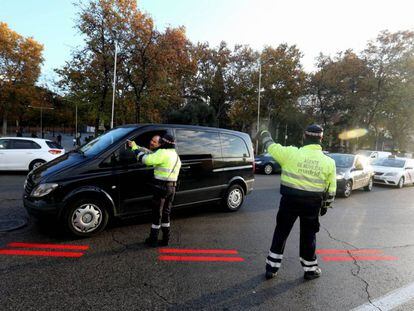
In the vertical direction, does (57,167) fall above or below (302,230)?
above

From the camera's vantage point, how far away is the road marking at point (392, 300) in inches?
128

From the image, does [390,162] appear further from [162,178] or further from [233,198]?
[162,178]

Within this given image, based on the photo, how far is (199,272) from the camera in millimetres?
3920

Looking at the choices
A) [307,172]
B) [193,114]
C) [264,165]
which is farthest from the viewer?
[193,114]

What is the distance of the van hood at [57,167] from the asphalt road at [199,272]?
3.02 ft

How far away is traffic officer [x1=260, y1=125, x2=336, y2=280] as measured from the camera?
12.2 feet

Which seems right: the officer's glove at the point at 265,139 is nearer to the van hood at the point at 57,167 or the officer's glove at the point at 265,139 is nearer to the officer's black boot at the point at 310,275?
the officer's black boot at the point at 310,275

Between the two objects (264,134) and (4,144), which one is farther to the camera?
(4,144)

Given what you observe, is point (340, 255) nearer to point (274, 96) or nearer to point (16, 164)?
point (16, 164)

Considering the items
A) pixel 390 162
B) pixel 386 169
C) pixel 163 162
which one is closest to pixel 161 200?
pixel 163 162

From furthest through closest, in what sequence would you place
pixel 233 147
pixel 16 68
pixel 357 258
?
pixel 16 68
pixel 233 147
pixel 357 258

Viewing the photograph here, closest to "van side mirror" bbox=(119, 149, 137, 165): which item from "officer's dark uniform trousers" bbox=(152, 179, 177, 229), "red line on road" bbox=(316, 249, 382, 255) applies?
"officer's dark uniform trousers" bbox=(152, 179, 177, 229)

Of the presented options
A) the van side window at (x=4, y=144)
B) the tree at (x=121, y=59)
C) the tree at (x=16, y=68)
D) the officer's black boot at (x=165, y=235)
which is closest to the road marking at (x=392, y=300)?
the officer's black boot at (x=165, y=235)

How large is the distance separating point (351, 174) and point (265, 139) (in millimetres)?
7750
